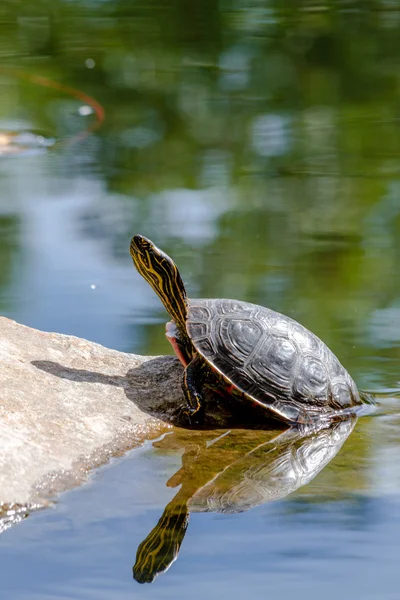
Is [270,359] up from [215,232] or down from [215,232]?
up

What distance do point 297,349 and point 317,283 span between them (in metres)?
1.97

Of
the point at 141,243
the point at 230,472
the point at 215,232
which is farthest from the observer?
the point at 215,232

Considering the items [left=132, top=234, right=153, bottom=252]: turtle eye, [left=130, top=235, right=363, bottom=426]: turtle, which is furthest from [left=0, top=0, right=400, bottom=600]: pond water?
[left=132, top=234, right=153, bottom=252]: turtle eye

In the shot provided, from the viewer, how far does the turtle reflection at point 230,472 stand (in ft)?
8.04

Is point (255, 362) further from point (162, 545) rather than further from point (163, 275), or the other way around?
point (162, 545)

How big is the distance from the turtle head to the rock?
22cm

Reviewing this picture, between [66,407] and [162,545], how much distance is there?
2.35ft

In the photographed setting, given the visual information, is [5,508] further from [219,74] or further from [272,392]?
[219,74]

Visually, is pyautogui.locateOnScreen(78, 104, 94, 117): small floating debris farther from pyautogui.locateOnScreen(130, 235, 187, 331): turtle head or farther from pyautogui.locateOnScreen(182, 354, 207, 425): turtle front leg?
pyautogui.locateOnScreen(182, 354, 207, 425): turtle front leg

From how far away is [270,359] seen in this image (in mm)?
3311

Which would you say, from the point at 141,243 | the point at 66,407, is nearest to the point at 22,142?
the point at 141,243

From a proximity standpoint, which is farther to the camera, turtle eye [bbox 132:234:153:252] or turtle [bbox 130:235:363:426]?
turtle eye [bbox 132:234:153:252]

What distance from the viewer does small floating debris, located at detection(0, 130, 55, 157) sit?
297 inches

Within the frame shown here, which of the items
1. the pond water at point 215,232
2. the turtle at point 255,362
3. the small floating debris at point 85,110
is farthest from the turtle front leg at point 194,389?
the small floating debris at point 85,110
